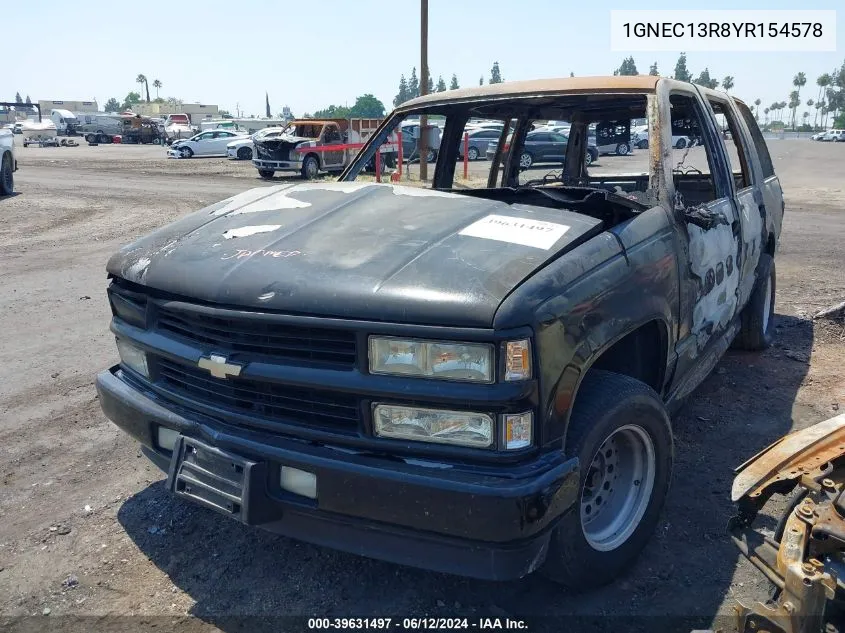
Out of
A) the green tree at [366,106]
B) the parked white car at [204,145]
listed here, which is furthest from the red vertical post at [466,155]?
the green tree at [366,106]

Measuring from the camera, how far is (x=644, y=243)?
2797mm

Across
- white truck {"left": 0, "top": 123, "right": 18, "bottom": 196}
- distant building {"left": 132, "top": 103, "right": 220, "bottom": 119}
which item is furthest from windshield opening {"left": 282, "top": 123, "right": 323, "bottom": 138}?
distant building {"left": 132, "top": 103, "right": 220, "bottom": 119}

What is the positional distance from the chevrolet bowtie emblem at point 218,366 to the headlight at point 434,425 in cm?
52

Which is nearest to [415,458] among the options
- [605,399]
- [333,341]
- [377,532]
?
[377,532]

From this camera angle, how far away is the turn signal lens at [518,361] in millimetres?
2125

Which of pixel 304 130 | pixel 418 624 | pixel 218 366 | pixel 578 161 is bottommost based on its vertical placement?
pixel 418 624

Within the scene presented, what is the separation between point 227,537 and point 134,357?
875 mm

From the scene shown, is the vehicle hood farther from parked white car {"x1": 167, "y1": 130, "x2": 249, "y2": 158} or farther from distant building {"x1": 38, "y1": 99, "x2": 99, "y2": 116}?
distant building {"x1": 38, "y1": 99, "x2": 99, "y2": 116}

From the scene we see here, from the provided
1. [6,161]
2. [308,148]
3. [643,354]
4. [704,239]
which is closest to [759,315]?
[704,239]

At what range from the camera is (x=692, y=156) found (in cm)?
410

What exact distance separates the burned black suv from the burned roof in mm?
87

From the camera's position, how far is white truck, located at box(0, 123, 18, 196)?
48.3ft

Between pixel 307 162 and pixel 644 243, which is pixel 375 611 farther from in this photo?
pixel 307 162

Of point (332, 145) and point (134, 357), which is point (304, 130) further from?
point (134, 357)
